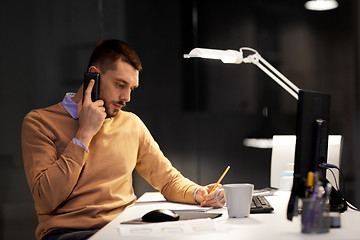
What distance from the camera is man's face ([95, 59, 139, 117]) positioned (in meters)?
2.00

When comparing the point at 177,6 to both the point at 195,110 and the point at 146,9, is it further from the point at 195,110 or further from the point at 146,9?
the point at 195,110

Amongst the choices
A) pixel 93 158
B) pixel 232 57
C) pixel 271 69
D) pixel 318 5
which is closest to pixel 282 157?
pixel 271 69

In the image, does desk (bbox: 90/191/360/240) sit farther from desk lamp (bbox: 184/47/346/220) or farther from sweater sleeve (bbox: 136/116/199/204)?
sweater sleeve (bbox: 136/116/199/204)

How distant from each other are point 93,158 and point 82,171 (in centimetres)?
7

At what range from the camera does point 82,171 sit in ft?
6.11

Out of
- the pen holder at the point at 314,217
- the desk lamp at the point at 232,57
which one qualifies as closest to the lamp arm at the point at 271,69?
the desk lamp at the point at 232,57

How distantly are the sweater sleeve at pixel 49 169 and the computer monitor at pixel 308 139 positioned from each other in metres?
0.81

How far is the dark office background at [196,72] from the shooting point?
2.81m

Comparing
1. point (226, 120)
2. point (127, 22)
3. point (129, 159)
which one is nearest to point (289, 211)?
point (129, 159)

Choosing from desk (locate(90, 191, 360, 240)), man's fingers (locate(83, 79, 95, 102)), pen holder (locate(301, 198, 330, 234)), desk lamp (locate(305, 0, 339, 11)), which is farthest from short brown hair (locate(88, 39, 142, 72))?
desk lamp (locate(305, 0, 339, 11))

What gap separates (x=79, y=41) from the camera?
284 cm

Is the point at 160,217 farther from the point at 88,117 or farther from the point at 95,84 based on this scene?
the point at 95,84

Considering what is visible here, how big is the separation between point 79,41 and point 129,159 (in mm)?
1120

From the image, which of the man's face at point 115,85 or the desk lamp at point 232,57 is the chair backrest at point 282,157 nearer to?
the desk lamp at point 232,57
